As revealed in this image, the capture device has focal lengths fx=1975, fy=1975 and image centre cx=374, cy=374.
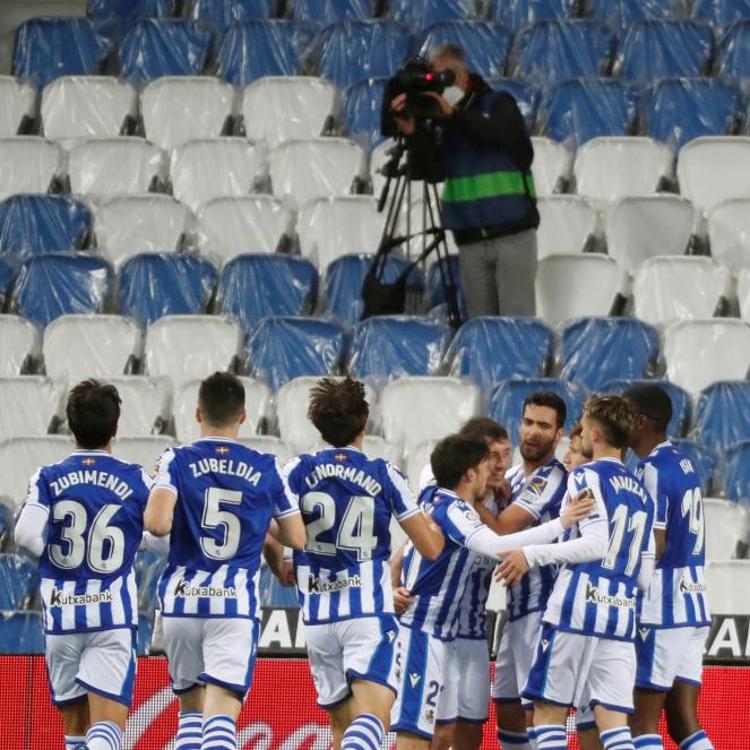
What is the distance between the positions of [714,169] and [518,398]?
260 cm

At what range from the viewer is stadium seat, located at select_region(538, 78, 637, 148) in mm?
12195

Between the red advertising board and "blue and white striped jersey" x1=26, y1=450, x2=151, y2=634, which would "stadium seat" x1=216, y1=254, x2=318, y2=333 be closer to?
the red advertising board

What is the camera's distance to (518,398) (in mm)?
10031

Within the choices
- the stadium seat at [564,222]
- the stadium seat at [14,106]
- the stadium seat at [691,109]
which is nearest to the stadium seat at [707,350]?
the stadium seat at [564,222]

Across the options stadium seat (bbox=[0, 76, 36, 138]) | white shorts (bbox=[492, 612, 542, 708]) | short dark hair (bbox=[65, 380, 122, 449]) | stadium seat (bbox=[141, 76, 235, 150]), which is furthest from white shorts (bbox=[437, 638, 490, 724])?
stadium seat (bbox=[0, 76, 36, 138])

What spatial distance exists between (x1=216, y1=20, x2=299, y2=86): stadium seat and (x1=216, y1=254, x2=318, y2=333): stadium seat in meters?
2.17

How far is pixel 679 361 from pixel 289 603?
2645 millimetres

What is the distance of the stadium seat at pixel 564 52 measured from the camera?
41.3ft

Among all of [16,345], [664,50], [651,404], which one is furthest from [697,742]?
[664,50]

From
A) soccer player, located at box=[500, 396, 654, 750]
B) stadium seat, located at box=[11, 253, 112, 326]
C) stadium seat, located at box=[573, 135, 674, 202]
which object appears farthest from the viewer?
stadium seat, located at box=[573, 135, 674, 202]

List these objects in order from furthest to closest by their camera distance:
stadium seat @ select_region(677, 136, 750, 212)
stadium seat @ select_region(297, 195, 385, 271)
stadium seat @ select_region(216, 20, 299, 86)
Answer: stadium seat @ select_region(216, 20, 299, 86) < stadium seat @ select_region(677, 136, 750, 212) < stadium seat @ select_region(297, 195, 385, 271)

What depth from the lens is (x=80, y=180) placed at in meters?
12.1

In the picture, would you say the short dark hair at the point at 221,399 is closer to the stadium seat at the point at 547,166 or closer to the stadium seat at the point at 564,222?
the stadium seat at the point at 564,222

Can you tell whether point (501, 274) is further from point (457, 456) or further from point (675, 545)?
point (457, 456)
